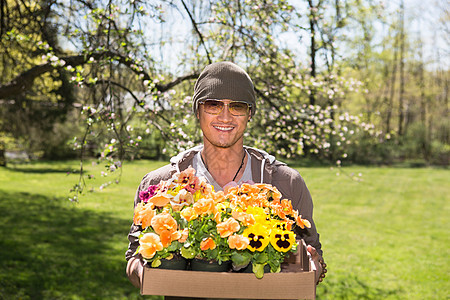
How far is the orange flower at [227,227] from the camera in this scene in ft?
5.62

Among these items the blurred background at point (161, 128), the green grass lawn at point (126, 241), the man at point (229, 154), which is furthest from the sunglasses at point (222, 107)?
the green grass lawn at point (126, 241)

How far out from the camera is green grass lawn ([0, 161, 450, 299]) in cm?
731

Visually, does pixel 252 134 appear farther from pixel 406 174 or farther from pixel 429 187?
pixel 406 174

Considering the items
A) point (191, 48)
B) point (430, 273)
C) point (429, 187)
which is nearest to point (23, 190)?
point (191, 48)

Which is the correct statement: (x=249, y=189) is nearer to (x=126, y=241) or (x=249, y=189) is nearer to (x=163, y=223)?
(x=163, y=223)

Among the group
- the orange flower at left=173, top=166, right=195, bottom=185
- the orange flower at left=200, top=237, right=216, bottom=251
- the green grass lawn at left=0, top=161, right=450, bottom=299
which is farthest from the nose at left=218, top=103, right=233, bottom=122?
the green grass lawn at left=0, top=161, right=450, bottom=299

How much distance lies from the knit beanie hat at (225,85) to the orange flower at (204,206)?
1.96 feet

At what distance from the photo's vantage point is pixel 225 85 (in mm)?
2143

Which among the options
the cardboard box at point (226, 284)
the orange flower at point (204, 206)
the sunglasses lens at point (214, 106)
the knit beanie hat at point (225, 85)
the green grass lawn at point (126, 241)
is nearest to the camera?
the cardboard box at point (226, 284)

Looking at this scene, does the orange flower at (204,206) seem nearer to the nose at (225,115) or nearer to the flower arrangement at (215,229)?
the flower arrangement at (215,229)

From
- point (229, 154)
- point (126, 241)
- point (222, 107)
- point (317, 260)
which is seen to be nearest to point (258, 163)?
point (229, 154)

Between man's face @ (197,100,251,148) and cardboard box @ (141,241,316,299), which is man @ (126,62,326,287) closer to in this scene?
man's face @ (197,100,251,148)

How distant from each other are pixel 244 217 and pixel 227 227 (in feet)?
0.31

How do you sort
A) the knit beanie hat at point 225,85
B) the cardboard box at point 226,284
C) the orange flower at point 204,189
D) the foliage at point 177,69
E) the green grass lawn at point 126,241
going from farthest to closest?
the green grass lawn at point 126,241 < the foliage at point 177,69 < the knit beanie hat at point 225,85 < the orange flower at point 204,189 < the cardboard box at point 226,284
